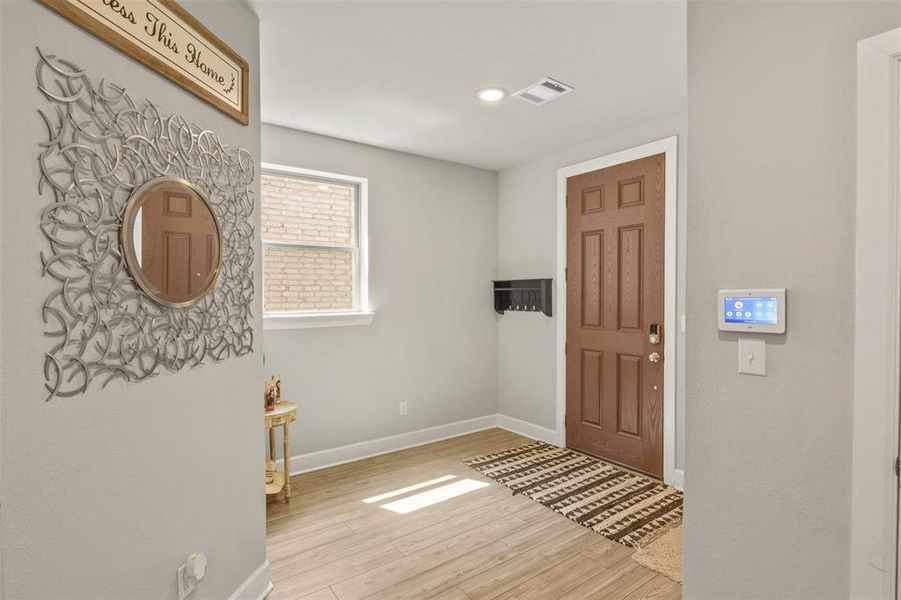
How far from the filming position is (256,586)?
2020 millimetres

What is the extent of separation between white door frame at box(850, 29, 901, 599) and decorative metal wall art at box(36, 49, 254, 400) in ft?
6.73

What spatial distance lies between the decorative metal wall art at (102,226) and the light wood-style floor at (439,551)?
1298 mm

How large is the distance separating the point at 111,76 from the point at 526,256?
11.4ft

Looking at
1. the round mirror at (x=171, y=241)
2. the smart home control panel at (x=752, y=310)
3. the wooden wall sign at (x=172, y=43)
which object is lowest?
the smart home control panel at (x=752, y=310)

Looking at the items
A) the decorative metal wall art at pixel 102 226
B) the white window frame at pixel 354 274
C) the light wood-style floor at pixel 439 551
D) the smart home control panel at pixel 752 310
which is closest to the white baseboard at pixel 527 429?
the light wood-style floor at pixel 439 551

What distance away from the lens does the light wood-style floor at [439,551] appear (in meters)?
2.11

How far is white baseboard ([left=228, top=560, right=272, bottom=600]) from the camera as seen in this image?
75.6 inches

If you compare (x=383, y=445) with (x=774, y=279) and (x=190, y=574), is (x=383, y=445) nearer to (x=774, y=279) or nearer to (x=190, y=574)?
(x=190, y=574)

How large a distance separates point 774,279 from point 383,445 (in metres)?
3.23

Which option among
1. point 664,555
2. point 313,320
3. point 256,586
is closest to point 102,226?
point 256,586

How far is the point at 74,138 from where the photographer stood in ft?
4.01

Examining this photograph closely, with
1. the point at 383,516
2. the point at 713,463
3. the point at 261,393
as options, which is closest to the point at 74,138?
the point at 261,393

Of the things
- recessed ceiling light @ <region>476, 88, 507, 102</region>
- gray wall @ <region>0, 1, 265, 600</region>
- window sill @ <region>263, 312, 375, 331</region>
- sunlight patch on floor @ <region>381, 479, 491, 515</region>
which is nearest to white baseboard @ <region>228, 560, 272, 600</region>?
gray wall @ <region>0, 1, 265, 600</region>

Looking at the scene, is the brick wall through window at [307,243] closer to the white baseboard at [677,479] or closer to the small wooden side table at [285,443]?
the small wooden side table at [285,443]
